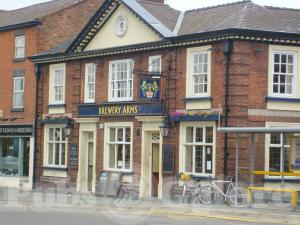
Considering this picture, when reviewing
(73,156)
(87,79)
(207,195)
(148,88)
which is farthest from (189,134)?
(73,156)

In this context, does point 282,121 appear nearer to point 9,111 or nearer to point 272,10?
point 272,10

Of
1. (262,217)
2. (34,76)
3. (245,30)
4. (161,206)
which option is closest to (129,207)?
(161,206)

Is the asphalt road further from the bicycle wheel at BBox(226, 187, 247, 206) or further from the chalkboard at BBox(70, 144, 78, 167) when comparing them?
the chalkboard at BBox(70, 144, 78, 167)

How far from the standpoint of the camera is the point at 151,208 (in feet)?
78.5

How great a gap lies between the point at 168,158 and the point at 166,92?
255 centimetres

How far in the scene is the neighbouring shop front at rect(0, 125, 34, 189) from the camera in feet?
117

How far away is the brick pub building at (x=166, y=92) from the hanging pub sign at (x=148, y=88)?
4 cm

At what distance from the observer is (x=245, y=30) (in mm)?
25500

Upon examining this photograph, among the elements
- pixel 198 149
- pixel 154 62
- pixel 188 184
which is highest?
pixel 154 62

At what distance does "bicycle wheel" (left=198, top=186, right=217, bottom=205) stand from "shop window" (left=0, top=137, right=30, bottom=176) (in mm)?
13237

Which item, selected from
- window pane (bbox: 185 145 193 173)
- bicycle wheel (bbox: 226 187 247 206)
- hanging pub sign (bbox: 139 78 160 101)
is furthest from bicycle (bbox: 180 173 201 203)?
hanging pub sign (bbox: 139 78 160 101)

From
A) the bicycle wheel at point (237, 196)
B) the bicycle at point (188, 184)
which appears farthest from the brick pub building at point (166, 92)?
the bicycle wheel at point (237, 196)

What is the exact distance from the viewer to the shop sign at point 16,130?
117 ft

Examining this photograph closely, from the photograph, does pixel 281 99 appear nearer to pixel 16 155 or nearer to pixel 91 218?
pixel 91 218
